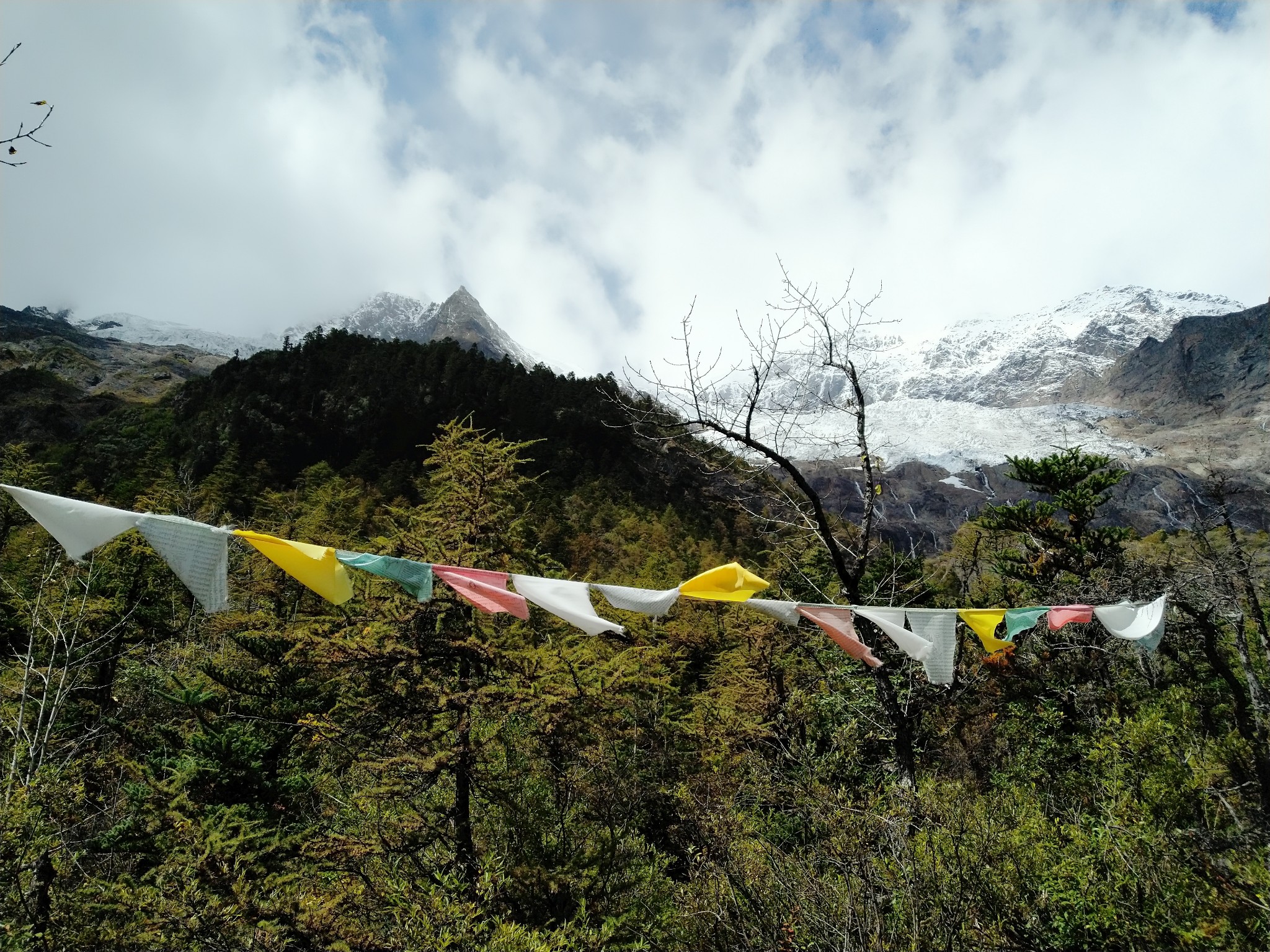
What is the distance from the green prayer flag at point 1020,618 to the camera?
5.85 m

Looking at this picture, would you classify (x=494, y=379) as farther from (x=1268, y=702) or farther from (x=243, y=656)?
(x=1268, y=702)

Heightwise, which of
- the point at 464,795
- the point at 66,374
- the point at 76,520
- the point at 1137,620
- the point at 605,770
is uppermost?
the point at 66,374

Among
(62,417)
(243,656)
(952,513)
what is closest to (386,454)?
(62,417)

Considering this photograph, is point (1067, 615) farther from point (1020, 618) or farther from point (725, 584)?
point (725, 584)

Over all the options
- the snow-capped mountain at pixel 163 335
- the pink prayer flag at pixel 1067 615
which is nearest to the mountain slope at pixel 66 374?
the snow-capped mountain at pixel 163 335

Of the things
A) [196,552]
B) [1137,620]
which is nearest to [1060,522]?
[1137,620]

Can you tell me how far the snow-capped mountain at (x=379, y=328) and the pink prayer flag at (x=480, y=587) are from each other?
6177 inches

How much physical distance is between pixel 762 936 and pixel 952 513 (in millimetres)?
141805

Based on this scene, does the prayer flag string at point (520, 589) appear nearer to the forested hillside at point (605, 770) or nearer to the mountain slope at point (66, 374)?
the forested hillside at point (605, 770)

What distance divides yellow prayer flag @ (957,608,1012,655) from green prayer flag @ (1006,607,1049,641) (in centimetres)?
24

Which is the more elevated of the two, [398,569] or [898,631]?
[398,569]

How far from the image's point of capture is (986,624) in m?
5.70

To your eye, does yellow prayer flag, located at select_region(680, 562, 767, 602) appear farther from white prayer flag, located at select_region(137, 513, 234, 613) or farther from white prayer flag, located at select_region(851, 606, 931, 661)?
white prayer flag, located at select_region(137, 513, 234, 613)

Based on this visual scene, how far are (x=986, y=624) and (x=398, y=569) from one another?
5.22m
